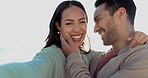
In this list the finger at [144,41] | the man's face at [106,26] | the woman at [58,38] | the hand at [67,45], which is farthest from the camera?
the man's face at [106,26]

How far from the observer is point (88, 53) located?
201 centimetres

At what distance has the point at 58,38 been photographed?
1.85 m

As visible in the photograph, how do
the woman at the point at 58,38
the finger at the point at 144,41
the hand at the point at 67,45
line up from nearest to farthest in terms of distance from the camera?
the woman at the point at 58,38, the finger at the point at 144,41, the hand at the point at 67,45

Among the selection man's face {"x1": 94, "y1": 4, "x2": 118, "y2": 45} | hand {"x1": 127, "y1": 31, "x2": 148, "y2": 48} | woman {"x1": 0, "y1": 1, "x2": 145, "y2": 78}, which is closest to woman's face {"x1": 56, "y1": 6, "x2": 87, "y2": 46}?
woman {"x1": 0, "y1": 1, "x2": 145, "y2": 78}

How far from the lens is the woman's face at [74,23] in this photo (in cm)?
177

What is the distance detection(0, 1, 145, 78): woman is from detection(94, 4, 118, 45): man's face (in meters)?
0.16

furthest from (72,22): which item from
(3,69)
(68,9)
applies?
(3,69)

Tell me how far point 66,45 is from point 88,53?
31cm

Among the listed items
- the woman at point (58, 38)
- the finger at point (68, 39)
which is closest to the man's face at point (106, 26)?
the woman at point (58, 38)

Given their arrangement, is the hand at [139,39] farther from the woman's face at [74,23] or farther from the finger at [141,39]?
the woman's face at [74,23]

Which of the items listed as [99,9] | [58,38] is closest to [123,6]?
[99,9]

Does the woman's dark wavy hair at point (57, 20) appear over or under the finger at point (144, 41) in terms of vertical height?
over

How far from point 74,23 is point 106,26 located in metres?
0.27

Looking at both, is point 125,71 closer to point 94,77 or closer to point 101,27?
point 94,77
